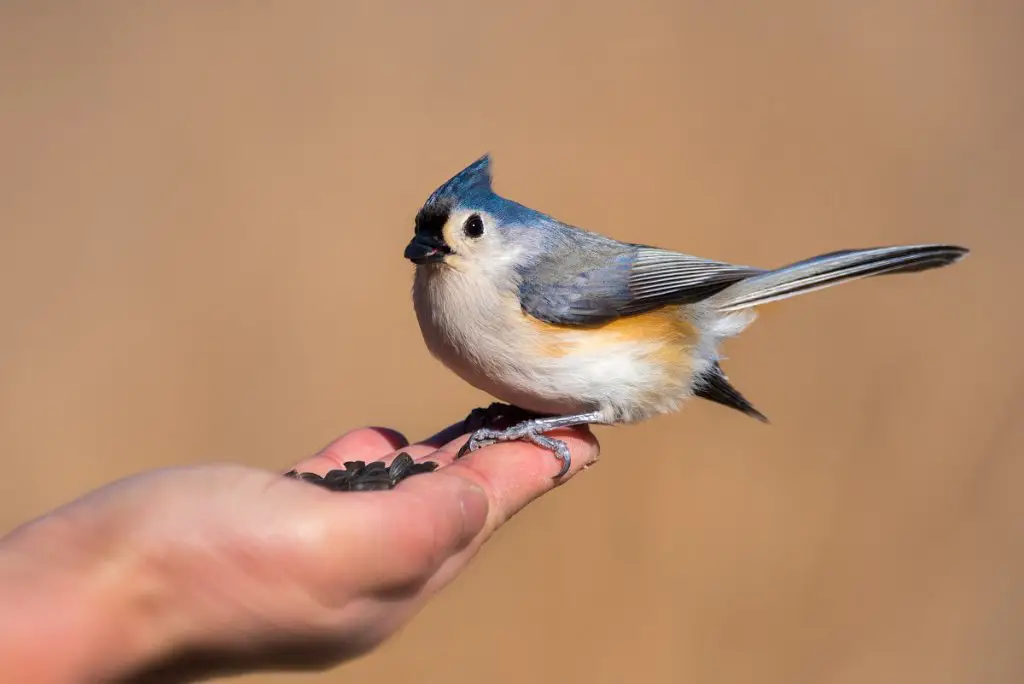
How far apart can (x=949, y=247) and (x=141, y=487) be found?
231 centimetres

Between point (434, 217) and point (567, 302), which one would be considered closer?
point (434, 217)

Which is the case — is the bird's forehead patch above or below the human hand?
above

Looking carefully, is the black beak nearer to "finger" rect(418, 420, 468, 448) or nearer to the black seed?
the black seed

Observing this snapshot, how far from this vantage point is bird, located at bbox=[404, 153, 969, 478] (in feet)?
7.98

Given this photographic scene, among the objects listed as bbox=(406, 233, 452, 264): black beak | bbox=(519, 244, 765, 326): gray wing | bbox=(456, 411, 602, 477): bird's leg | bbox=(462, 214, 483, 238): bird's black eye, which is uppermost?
bbox=(462, 214, 483, 238): bird's black eye

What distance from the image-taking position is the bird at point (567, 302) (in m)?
2.43

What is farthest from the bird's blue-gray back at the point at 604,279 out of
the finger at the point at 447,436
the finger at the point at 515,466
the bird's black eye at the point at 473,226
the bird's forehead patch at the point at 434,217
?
the finger at the point at 447,436

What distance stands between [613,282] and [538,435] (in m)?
0.53

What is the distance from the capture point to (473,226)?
2445 mm

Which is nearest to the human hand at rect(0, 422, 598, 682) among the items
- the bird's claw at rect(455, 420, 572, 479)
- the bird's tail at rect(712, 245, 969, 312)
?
the bird's claw at rect(455, 420, 572, 479)

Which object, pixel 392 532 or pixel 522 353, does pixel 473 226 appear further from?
pixel 392 532

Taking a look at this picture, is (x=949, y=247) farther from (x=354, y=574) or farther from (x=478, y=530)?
(x=354, y=574)

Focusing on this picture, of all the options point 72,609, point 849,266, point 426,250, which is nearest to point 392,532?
point 72,609

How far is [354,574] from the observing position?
65.1 inches
